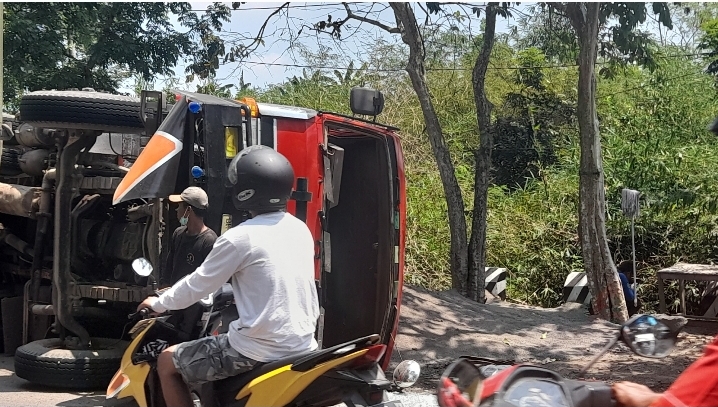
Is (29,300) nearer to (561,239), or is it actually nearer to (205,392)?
(205,392)

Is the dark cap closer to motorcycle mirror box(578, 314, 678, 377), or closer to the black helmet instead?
the black helmet

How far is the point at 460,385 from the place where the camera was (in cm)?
227

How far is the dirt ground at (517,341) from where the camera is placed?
746 cm

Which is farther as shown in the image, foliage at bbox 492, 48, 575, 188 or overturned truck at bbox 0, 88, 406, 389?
foliage at bbox 492, 48, 575, 188

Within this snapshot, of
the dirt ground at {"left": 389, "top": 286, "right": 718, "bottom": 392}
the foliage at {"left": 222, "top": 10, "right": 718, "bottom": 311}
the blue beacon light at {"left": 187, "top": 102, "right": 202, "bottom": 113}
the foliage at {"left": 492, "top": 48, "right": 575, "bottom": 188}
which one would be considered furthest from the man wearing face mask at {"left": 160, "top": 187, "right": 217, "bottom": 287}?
the foliage at {"left": 492, "top": 48, "right": 575, "bottom": 188}

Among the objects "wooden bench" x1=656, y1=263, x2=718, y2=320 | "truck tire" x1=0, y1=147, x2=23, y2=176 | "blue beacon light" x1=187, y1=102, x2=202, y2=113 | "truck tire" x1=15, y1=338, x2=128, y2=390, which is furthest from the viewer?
"wooden bench" x1=656, y1=263, x2=718, y2=320

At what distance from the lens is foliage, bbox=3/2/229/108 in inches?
470

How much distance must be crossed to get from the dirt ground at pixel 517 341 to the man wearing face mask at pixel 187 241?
2.36 metres

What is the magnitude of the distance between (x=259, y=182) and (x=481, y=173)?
7925 millimetres

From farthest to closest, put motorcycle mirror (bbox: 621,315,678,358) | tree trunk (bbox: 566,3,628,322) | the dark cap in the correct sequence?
tree trunk (bbox: 566,3,628,322), the dark cap, motorcycle mirror (bbox: 621,315,678,358)

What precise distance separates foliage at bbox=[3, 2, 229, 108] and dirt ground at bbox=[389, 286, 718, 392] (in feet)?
16.8

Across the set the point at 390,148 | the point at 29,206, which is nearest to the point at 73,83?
the point at 29,206

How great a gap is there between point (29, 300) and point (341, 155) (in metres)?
2.77

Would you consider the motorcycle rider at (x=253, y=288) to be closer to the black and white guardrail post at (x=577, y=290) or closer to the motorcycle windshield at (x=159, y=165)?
the motorcycle windshield at (x=159, y=165)
